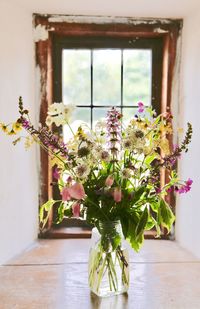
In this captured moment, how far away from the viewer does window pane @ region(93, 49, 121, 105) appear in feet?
5.24

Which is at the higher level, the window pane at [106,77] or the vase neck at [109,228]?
the window pane at [106,77]

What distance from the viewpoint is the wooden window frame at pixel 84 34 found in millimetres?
1502

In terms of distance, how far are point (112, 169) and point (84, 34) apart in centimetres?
72

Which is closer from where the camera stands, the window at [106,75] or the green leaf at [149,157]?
the green leaf at [149,157]

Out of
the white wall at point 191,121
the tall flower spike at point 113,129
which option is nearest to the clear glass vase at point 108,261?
the tall flower spike at point 113,129

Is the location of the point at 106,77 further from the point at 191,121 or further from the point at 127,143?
the point at 127,143

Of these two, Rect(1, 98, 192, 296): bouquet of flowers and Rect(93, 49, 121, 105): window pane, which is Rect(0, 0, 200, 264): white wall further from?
Rect(1, 98, 192, 296): bouquet of flowers

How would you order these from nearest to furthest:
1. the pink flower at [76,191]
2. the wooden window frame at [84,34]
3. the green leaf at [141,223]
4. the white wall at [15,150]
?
1. the pink flower at [76,191]
2. the green leaf at [141,223]
3. the white wall at [15,150]
4. the wooden window frame at [84,34]

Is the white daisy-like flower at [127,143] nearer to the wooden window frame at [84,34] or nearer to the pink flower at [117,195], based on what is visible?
the pink flower at [117,195]

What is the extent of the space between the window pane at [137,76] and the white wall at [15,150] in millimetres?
401

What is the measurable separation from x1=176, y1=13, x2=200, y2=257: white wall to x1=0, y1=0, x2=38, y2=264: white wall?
0.61 metres

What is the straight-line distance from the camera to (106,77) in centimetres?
161

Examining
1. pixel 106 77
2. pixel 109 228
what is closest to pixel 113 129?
pixel 109 228

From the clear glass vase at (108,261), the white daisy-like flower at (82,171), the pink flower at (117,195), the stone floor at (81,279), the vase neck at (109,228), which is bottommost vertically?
the stone floor at (81,279)
